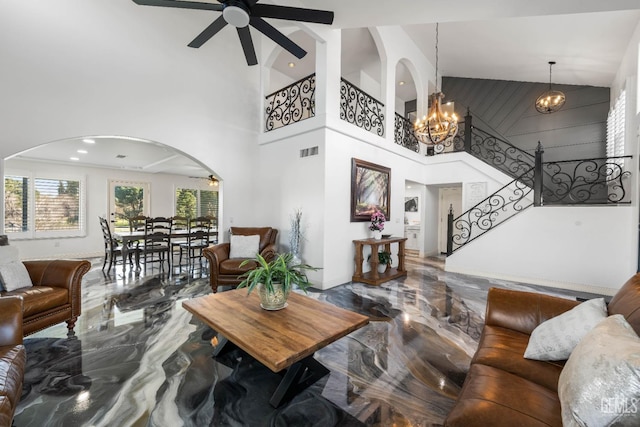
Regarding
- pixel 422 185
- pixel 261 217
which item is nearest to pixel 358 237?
pixel 261 217

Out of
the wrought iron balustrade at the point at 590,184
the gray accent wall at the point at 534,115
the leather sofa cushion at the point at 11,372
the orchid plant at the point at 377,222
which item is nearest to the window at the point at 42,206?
the leather sofa cushion at the point at 11,372

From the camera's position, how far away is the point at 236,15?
2574 mm

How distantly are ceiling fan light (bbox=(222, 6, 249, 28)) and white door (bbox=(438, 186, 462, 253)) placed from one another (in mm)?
7420

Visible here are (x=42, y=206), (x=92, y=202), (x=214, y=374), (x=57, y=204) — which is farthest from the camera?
(x=92, y=202)

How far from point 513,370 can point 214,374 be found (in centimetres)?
206

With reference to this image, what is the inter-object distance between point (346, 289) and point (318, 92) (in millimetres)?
3344

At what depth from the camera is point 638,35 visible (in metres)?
4.04

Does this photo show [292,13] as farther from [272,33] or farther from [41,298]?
[41,298]

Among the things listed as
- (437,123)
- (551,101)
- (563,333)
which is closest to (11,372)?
(563,333)

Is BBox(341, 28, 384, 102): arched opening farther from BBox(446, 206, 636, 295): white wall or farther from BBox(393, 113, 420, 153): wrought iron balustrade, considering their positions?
BBox(446, 206, 636, 295): white wall

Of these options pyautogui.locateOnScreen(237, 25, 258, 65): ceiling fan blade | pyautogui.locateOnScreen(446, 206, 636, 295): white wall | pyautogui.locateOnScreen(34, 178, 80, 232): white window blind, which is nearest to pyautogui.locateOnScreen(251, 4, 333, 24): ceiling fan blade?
pyautogui.locateOnScreen(237, 25, 258, 65): ceiling fan blade

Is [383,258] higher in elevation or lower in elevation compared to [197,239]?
lower

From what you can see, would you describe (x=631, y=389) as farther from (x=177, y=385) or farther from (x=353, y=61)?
(x=353, y=61)

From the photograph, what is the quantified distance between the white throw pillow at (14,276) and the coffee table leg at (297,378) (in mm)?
2793
